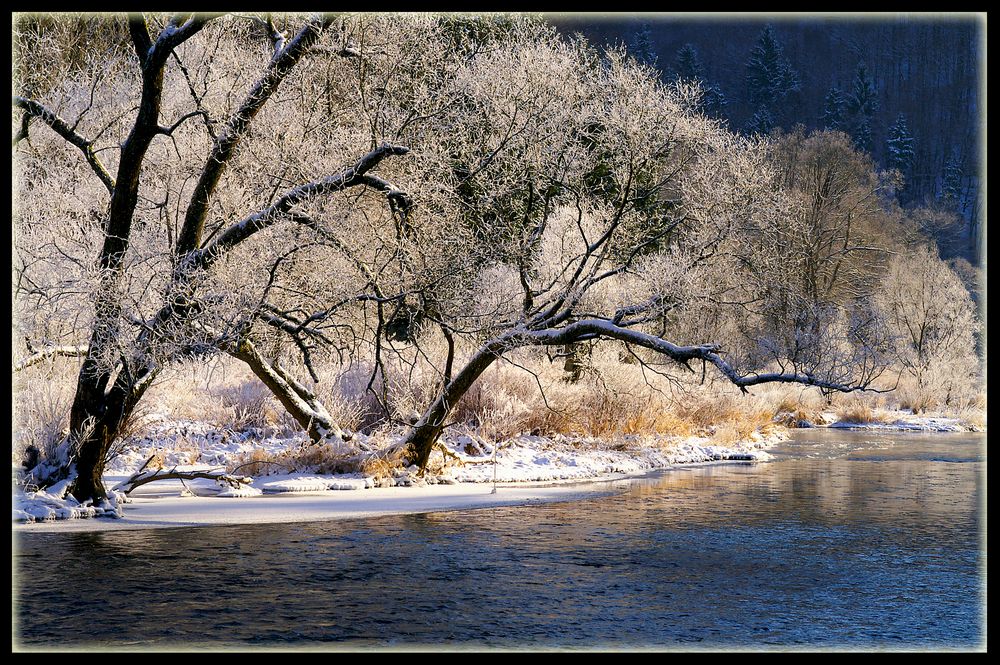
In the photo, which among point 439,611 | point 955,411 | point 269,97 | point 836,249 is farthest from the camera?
point 836,249

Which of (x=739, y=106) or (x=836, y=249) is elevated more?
(x=739, y=106)

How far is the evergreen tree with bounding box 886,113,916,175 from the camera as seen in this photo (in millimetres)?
78562

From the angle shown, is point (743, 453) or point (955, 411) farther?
point (955, 411)

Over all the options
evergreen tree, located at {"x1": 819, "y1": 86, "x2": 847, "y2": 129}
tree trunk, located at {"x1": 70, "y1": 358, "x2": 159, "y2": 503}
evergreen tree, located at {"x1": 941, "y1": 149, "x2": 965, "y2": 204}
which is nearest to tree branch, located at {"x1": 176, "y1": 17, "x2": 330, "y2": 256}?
tree trunk, located at {"x1": 70, "y1": 358, "x2": 159, "y2": 503}

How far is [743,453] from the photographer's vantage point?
21703 mm

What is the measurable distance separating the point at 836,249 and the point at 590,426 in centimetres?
2327

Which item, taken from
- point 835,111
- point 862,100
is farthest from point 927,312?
point 862,100

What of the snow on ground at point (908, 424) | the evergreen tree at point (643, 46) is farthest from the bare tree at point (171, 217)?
the evergreen tree at point (643, 46)

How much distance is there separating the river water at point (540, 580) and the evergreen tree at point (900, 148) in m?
69.5

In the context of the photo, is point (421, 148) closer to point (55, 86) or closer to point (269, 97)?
point (269, 97)

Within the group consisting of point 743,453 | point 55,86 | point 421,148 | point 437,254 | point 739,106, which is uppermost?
point 739,106

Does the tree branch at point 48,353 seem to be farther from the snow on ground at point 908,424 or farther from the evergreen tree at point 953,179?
the evergreen tree at point 953,179
